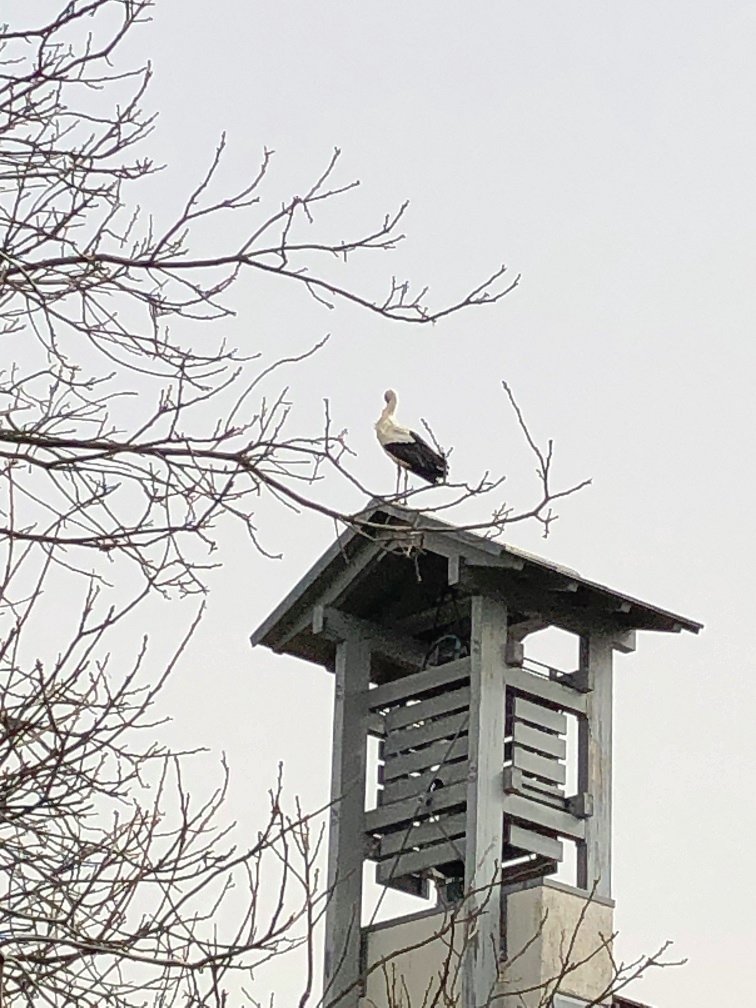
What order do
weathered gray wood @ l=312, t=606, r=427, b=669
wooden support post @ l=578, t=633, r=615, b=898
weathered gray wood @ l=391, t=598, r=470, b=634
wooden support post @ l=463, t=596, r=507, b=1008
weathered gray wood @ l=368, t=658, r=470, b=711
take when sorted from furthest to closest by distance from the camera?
1. weathered gray wood @ l=312, t=606, r=427, b=669
2. weathered gray wood @ l=391, t=598, r=470, b=634
3. weathered gray wood @ l=368, t=658, r=470, b=711
4. wooden support post @ l=578, t=633, r=615, b=898
5. wooden support post @ l=463, t=596, r=507, b=1008

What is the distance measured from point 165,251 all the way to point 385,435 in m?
4.66

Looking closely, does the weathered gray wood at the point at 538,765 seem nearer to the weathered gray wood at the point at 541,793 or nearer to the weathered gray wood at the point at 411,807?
the weathered gray wood at the point at 541,793

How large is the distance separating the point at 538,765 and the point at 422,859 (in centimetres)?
62

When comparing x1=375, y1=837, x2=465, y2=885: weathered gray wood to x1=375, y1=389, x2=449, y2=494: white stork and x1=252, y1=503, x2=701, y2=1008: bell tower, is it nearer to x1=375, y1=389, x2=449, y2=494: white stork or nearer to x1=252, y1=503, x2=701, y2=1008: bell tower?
x1=252, y1=503, x2=701, y2=1008: bell tower

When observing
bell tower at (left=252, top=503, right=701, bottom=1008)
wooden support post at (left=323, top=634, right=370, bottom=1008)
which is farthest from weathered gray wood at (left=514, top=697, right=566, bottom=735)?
wooden support post at (left=323, top=634, right=370, bottom=1008)

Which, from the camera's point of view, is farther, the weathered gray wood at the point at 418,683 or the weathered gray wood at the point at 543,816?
the weathered gray wood at the point at 418,683

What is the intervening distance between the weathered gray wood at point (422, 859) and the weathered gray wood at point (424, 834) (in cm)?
3

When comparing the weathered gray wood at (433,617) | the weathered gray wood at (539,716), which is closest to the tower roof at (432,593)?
the weathered gray wood at (433,617)

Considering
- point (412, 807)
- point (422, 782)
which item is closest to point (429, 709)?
point (422, 782)

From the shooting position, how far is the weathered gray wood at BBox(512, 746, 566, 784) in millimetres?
9422

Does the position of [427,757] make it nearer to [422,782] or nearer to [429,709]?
[422,782]

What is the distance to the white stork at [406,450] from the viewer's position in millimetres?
9562

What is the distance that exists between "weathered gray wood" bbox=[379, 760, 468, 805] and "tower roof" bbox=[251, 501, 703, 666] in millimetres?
764

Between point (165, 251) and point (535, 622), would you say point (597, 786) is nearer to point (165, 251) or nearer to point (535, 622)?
point (535, 622)
